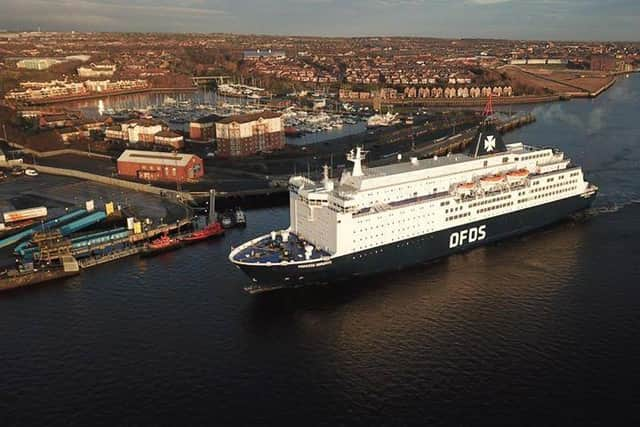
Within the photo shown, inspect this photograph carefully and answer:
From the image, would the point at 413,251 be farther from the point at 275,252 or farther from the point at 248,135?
the point at 248,135

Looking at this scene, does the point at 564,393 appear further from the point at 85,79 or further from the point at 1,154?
the point at 85,79

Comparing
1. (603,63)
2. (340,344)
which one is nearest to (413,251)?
(340,344)

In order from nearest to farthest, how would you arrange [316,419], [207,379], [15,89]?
[316,419]
[207,379]
[15,89]

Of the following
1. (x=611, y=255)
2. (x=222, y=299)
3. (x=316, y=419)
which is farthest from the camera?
(x=611, y=255)

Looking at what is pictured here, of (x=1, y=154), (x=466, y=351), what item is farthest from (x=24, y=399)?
(x=1, y=154)

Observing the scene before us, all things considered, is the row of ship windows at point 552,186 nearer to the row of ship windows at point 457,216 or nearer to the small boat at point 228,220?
the row of ship windows at point 457,216

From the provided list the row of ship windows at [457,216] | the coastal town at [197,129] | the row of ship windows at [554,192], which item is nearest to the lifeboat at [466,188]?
the row of ship windows at [457,216]

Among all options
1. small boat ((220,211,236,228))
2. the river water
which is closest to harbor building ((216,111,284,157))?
small boat ((220,211,236,228))
